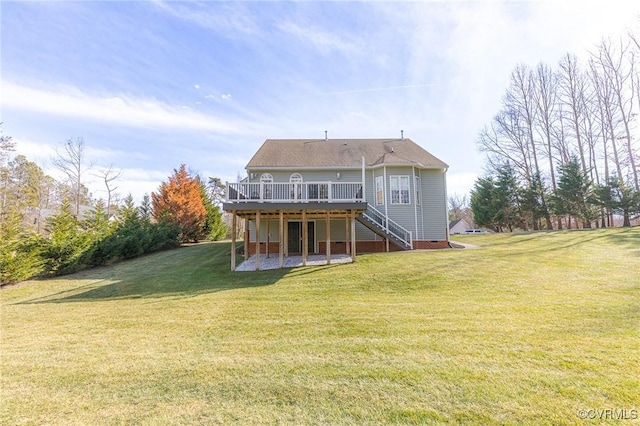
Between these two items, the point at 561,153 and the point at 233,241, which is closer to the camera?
the point at 233,241

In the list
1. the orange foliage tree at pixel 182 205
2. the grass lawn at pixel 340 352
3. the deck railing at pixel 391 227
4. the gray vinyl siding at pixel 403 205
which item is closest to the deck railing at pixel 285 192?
the deck railing at pixel 391 227

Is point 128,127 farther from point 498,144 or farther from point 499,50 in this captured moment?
point 498,144

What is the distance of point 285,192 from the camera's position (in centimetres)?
1162

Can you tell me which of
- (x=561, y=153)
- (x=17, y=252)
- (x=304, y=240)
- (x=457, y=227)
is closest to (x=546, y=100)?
(x=561, y=153)

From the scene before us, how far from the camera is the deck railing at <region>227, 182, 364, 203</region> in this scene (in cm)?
1106

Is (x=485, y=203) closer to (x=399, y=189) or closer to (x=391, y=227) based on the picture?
(x=399, y=189)

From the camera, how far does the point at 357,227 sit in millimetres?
15375

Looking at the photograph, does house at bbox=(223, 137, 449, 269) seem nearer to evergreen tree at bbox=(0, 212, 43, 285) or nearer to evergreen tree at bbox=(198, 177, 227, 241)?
evergreen tree at bbox=(0, 212, 43, 285)

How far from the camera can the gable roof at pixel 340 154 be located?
15273mm

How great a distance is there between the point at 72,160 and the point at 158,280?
25063mm

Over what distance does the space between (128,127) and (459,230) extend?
4202cm

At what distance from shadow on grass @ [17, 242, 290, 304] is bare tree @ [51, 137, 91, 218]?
18915 millimetres

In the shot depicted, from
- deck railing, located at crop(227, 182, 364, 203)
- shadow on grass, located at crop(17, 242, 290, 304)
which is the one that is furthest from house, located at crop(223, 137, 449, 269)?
shadow on grass, located at crop(17, 242, 290, 304)

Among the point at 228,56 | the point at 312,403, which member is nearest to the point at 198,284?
the point at 312,403
